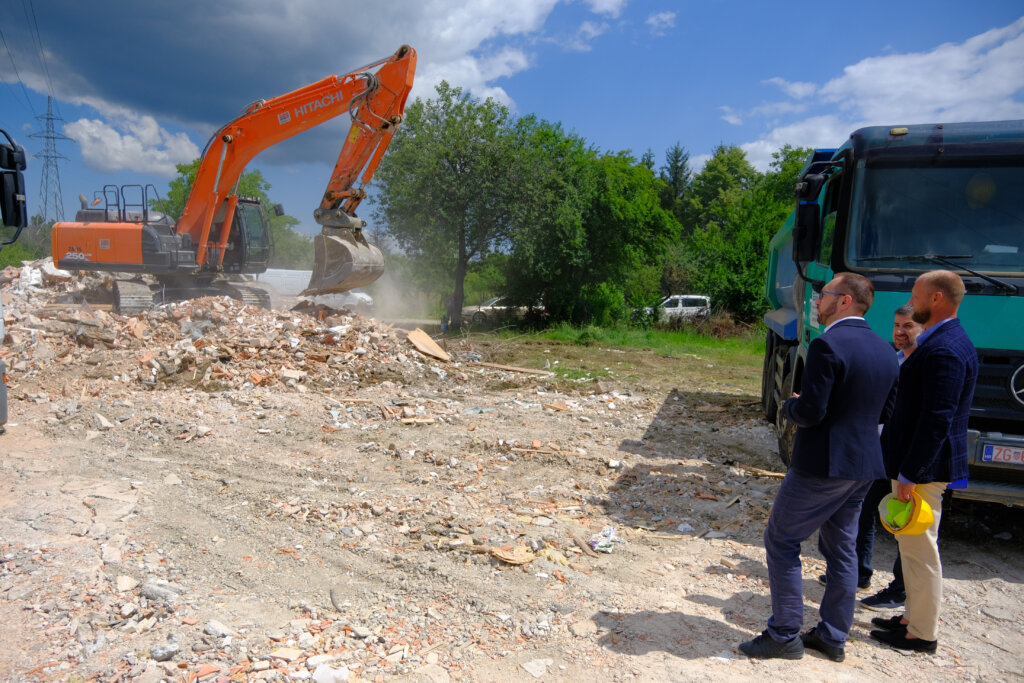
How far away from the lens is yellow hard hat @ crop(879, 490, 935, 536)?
3.36m

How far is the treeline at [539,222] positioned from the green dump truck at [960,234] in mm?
15865

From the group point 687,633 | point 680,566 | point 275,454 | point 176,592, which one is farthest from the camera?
point 275,454

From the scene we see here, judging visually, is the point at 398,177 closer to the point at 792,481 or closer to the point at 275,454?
the point at 275,454

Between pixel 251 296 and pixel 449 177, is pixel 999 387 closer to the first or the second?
pixel 251 296

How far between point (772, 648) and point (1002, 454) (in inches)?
91.1

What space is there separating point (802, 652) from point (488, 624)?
63.7 inches

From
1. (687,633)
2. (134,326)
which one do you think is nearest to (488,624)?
(687,633)

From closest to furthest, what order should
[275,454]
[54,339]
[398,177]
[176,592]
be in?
1. [176,592]
2. [275,454]
3. [54,339]
4. [398,177]

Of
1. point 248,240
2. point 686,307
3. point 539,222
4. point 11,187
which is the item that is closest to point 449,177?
point 539,222

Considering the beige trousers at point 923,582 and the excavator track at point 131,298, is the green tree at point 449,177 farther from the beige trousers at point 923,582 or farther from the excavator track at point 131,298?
the beige trousers at point 923,582

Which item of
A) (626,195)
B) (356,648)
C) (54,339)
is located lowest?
(356,648)

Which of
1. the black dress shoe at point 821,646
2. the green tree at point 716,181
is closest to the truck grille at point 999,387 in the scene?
the black dress shoe at point 821,646

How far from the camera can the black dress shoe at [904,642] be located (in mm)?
3463

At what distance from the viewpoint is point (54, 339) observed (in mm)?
10297
